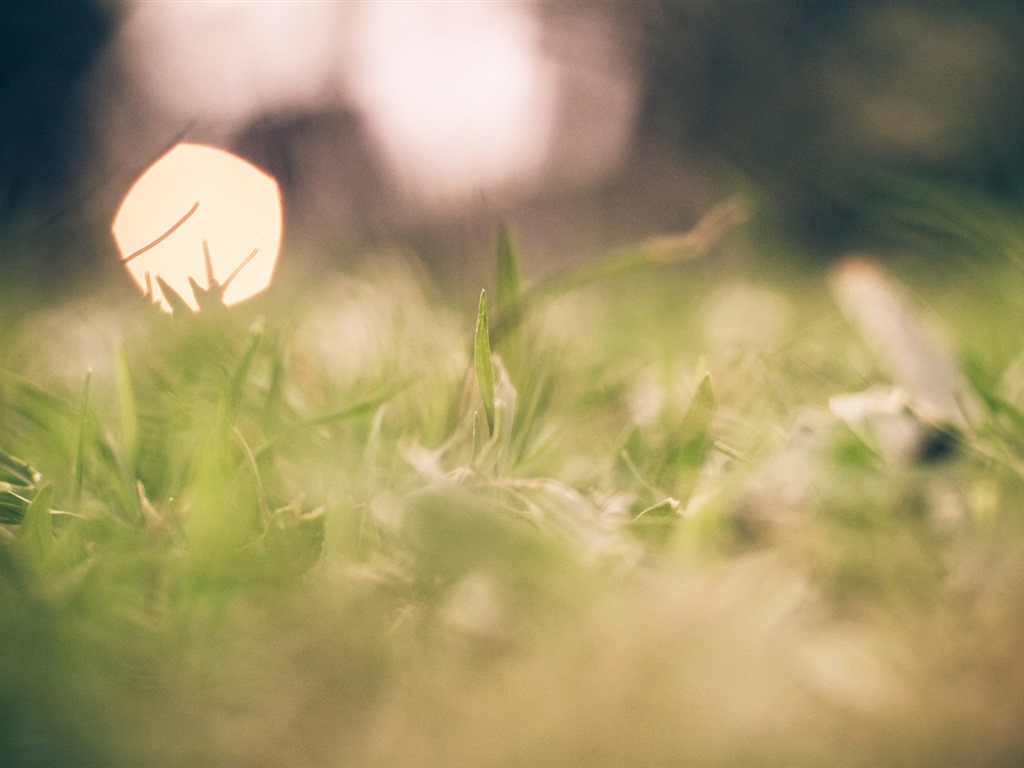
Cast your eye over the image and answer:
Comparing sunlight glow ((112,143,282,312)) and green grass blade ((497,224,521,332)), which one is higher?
sunlight glow ((112,143,282,312))

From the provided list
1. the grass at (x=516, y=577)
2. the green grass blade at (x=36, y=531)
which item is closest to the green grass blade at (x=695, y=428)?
the grass at (x=516, y=577)

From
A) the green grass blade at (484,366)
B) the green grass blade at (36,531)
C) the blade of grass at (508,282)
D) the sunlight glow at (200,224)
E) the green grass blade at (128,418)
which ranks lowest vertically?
the green grass blade at (36,531)

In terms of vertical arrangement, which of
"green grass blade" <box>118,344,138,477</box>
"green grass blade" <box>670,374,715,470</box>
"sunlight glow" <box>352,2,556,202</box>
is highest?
"sunlight glow" <box>352,2,556,202</box>

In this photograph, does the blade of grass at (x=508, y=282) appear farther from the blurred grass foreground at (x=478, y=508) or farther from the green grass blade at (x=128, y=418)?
the green grass blade at (x=128, y=418)

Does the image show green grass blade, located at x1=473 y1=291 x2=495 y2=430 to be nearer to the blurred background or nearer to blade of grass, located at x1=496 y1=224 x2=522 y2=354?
blade of grass, located at x1=496 y1=224 x2=522 y2=354

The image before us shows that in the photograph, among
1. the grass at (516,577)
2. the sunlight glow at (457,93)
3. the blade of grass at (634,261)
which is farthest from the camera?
the sunlight glow at (457,93)

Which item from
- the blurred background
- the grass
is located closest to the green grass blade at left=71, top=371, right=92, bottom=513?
the grass

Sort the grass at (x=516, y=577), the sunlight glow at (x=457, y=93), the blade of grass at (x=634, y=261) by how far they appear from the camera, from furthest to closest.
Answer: the sunlight glow at (x=457, y=93)
the blade of grass at (x=634, y=261)
the grass at (x=516, y=577)

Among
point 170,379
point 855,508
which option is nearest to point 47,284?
point 170,379
